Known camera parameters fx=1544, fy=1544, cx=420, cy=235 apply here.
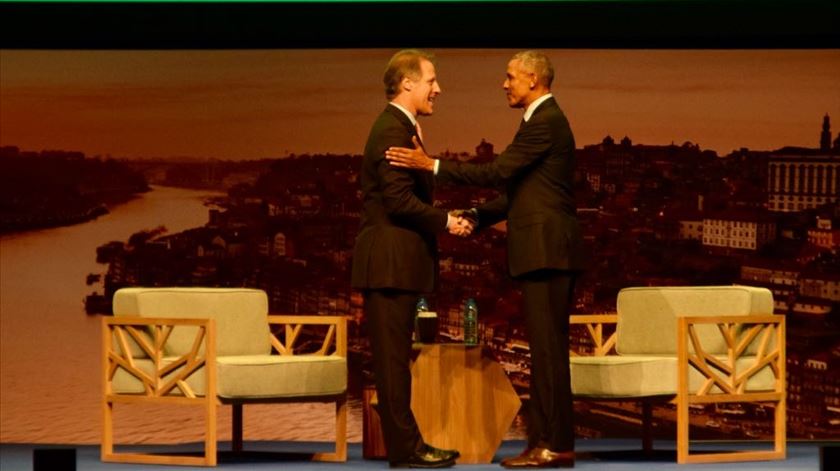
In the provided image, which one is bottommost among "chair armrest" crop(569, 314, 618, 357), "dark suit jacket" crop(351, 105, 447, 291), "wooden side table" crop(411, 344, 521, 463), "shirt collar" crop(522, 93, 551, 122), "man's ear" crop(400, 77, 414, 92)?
"wooden side table" crop(411, 344, 521, 463)

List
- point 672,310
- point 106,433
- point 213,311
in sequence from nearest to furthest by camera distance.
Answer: point 106,433 → point 213,311 → point 672,310

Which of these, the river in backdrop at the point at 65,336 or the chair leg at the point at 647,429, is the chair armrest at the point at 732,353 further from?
the river in backdrop at the point at 65,336

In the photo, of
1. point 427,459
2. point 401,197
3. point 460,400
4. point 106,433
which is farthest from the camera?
point 106,433

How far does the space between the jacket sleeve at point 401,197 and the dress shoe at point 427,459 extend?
32.3 inches

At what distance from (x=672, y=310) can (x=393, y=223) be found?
1840 mm

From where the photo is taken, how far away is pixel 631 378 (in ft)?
21.2

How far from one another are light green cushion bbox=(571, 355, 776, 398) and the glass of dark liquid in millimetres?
625

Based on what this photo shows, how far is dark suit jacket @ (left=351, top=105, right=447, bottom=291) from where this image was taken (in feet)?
18.5

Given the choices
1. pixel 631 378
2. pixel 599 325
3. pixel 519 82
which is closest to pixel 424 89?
pixel 519 82

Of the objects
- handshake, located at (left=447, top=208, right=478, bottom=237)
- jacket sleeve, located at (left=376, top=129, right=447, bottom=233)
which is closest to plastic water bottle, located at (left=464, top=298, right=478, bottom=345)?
handshake, located at (left=447, top=208, right=478, bottom=237)

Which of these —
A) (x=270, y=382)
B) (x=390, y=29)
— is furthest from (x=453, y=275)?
(x=270, y=382)

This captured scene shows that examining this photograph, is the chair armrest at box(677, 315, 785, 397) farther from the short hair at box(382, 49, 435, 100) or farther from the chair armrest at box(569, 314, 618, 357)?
the short hair at box(382, 49, 435, 100)

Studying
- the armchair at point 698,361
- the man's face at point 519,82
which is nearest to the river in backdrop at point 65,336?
the armchair at point 698,361

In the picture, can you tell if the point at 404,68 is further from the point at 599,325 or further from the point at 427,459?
the point at 599,325
